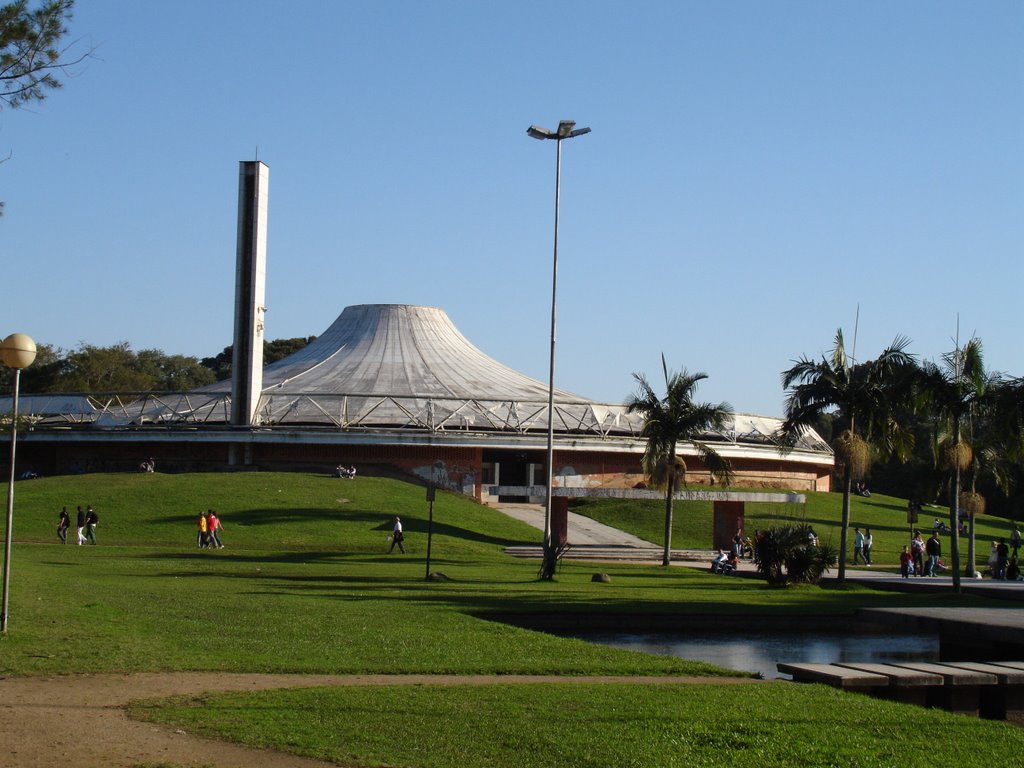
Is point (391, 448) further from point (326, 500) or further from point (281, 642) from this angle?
point (281, 642)

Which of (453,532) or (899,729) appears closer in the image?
(899,729)

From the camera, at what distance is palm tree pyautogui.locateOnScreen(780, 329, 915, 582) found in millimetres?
26547

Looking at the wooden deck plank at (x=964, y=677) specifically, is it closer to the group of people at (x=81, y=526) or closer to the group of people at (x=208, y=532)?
the group of people at (x=208, y=532)

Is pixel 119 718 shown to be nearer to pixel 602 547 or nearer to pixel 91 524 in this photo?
pixel 91 524

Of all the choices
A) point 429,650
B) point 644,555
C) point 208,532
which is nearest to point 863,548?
point 644,555

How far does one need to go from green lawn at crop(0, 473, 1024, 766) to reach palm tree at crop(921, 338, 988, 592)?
2.87m

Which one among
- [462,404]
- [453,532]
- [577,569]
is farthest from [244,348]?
[577,569]

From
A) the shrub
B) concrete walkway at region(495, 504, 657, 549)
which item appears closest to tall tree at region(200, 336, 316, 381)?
concrete walkway at region(495, 504, 657, 549)

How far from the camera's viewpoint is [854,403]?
26906 mm

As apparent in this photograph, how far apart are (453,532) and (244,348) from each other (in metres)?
14.8

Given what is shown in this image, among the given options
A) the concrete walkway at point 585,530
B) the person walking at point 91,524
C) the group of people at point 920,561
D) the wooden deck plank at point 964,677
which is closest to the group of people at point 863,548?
the group of people at point 920,561

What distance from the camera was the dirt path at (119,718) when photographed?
740cm

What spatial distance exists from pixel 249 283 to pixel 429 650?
35.3 m

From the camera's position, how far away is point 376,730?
8211mm
